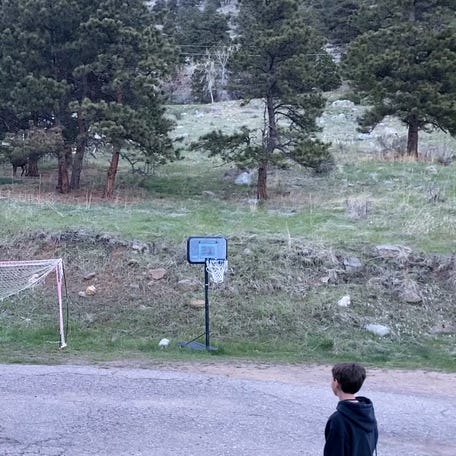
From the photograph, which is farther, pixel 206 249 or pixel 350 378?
pixel 206 249

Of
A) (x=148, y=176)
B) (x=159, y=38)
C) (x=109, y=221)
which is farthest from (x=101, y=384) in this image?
(x=148, y=176)

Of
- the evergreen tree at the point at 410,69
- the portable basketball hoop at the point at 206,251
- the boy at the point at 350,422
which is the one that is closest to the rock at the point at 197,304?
the portable basketball hoop at the point at 206,251

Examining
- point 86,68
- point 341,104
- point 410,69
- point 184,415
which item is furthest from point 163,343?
point 341,104

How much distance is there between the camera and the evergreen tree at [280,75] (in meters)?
21.8

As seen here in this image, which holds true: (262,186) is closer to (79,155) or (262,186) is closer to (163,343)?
(79,155)

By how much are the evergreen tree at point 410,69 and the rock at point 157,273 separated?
13.7 meters

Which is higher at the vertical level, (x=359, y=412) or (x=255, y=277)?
(x=359, y=412)

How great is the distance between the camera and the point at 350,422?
14.8 ft

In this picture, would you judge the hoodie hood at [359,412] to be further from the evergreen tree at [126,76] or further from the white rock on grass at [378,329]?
the evergreen tree at [126,76]

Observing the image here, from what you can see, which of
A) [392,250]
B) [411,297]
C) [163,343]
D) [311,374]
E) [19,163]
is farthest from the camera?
[19,163]

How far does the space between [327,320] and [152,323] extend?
Result: 3140 millimetres

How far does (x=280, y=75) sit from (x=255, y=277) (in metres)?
8.49

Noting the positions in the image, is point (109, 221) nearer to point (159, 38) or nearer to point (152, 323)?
point (152, 323)

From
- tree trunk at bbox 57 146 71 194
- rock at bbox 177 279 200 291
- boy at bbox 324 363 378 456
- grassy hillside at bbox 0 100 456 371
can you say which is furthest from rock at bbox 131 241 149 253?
boy at bbox 324 363 378 456
